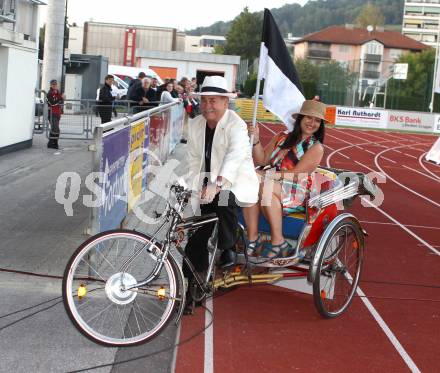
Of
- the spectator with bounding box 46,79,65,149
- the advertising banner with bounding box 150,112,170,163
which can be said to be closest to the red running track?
the advertising banner with bounding box 150,112,170,163

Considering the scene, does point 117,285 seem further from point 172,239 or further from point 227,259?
point 227,259

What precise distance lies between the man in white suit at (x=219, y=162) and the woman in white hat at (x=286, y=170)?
0.44 metres

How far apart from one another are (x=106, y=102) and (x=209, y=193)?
1745cm

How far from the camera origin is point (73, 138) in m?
22.3

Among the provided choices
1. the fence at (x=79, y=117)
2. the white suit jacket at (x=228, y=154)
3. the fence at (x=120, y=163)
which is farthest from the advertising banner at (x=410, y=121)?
the white suit jacket at (x=228, y=154)

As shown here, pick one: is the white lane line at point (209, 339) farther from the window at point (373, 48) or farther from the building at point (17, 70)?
the window at point (373, 48)

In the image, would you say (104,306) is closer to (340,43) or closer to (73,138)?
(73,138)

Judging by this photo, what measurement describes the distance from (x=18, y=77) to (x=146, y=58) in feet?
159

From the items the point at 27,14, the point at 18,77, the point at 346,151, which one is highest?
the point at 27,14

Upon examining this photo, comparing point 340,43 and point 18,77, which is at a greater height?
point 340,43

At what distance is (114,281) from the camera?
5227 mm

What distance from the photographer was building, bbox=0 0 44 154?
17.3 meters

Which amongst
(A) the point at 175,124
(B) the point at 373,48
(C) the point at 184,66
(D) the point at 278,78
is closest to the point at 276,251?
(D) the point at 278,78

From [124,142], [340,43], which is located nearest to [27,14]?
[124,142]
